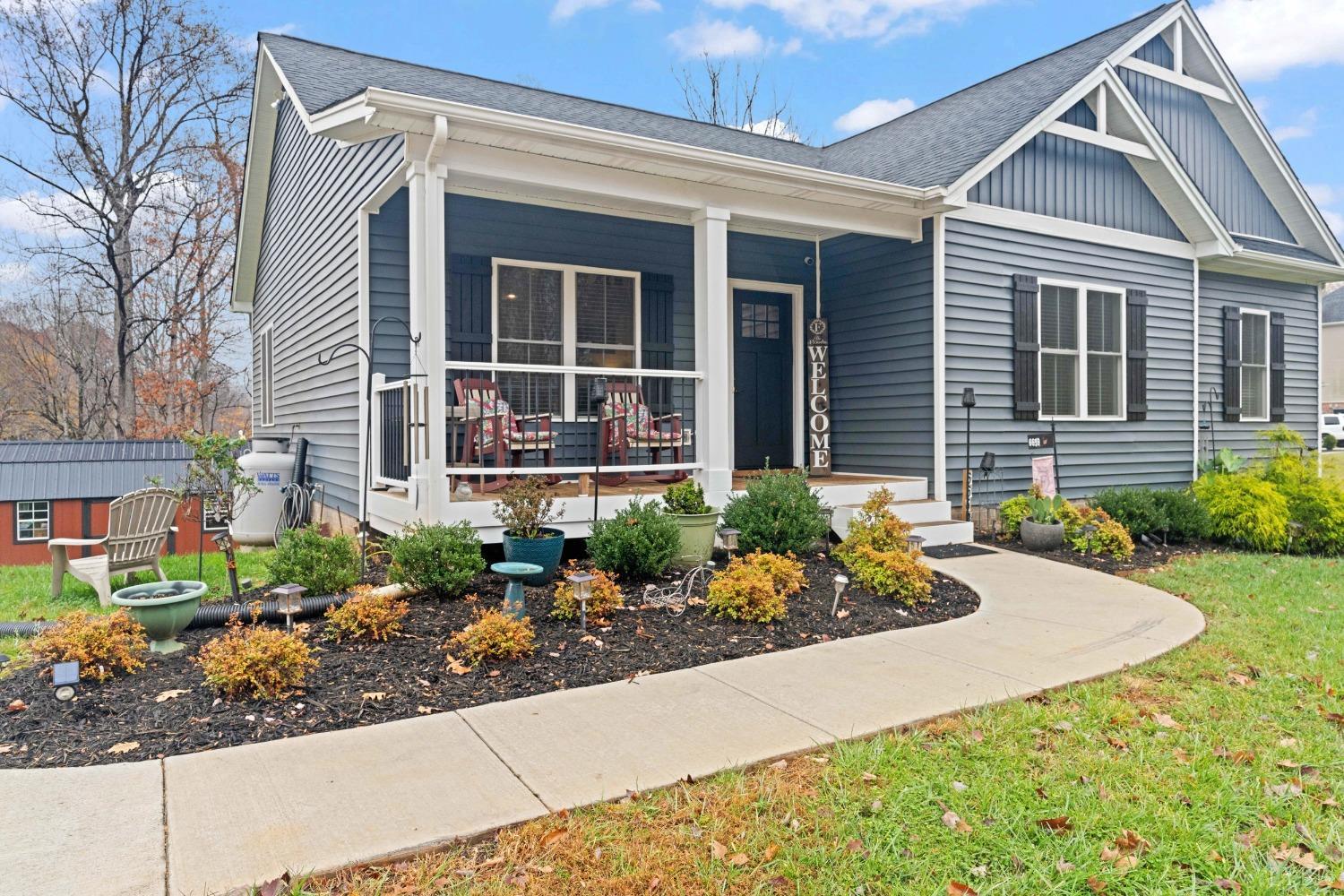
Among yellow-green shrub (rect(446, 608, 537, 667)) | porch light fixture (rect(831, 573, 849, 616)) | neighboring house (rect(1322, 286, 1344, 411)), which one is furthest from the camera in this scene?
neighboring house (rect(1322, 286, 1344, 411))

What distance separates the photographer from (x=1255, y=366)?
11.0 metres

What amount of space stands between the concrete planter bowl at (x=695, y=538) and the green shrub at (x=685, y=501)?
6 cm

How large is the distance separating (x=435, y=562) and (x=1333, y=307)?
162ft

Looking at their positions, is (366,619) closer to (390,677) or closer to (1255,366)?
(390,677)

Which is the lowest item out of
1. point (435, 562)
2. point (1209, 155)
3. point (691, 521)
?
point (435, 562)

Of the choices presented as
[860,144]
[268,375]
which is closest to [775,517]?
[860,144]

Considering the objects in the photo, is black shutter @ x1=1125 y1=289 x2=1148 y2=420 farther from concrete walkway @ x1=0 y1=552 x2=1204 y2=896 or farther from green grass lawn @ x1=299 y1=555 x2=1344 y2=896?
green grass lawn @ x1=299 y1=555 x2=1344 y2=896

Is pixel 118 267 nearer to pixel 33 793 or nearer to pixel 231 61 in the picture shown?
pixel 231 61

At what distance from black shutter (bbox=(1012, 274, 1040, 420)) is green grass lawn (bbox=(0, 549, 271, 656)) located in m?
7.12

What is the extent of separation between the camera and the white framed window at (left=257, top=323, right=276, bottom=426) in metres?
11.5

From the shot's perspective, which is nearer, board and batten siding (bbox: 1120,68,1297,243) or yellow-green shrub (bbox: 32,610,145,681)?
yellow-green shrub (bbox: 32,610,145,681)

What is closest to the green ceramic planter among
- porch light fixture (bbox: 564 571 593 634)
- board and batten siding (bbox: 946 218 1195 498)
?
porch light fixture (bbox: 564 571 593 634)

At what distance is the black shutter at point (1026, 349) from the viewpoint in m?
8.38

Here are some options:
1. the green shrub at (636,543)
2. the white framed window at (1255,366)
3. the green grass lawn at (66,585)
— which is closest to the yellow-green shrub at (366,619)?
the green shrub at (636,543)
